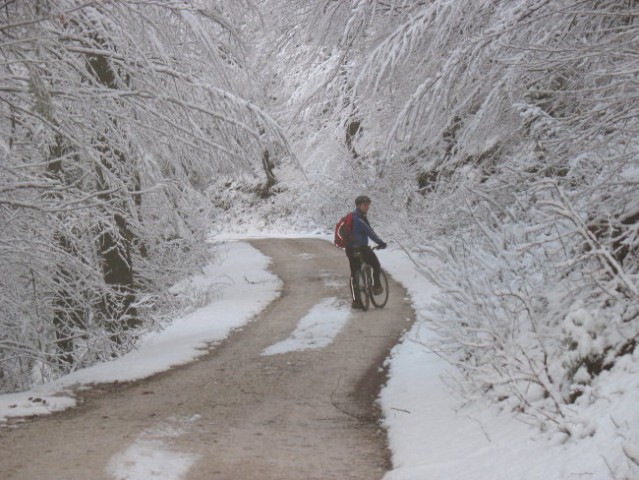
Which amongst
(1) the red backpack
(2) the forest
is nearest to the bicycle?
(1) the red backpack

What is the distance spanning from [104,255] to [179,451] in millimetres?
6095

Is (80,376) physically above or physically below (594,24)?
below

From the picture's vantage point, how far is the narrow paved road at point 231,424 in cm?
475

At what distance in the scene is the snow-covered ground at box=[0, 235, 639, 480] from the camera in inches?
145

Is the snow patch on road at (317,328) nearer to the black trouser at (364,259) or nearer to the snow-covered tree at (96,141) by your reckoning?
the black trouser at (364,259)

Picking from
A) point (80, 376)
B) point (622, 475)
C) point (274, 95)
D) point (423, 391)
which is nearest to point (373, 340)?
point (423, 391)

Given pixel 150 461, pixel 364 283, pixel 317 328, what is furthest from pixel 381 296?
pixel 150 461

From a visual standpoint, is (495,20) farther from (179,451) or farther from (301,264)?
(301,264)

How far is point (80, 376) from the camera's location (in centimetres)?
760

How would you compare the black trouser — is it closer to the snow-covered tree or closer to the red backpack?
the red backpack

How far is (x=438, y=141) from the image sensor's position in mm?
6898

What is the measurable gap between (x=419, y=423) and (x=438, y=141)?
300cm

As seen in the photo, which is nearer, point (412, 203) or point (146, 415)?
point (146, 415)

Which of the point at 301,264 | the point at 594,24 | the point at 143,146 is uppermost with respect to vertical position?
the point at 594,24
